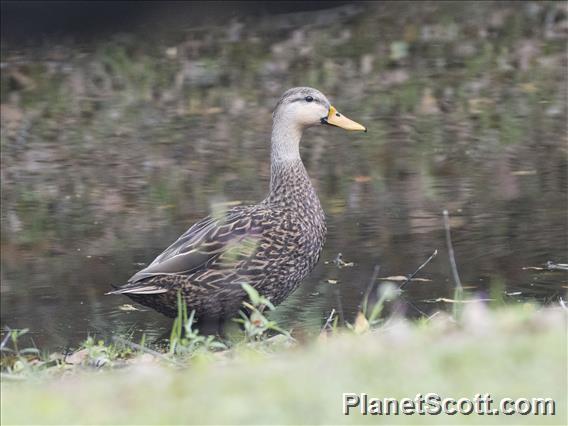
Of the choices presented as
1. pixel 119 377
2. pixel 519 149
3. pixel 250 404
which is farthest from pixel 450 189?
pixel 250 404

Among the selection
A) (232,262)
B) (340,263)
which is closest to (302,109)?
(340,263)

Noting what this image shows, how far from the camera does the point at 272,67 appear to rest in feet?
49.0

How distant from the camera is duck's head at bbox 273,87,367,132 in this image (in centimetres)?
755

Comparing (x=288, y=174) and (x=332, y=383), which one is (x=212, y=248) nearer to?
(x=288, y=174)

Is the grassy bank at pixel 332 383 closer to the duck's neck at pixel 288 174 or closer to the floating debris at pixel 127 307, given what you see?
the duck's neck at pixel 288 174

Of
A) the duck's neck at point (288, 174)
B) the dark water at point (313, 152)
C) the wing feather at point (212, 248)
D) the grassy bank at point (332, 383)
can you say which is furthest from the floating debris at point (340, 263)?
the grassy bank at point (332, 383)

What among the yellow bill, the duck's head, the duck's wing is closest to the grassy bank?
the duck's wing

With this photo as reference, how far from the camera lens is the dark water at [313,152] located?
25.7 feet

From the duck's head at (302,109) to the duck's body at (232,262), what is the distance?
0.67m

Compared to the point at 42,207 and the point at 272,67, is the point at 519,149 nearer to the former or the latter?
the point at 42,207

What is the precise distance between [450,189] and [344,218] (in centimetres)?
103

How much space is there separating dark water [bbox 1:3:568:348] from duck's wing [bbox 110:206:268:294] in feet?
1.40

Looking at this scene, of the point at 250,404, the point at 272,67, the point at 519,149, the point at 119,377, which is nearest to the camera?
the point at 250,404

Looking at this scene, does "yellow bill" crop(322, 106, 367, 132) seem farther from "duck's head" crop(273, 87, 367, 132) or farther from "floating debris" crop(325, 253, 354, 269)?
"floating debris" crop(325, 253, 354, 269)
